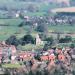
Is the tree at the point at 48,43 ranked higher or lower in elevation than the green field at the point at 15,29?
higher

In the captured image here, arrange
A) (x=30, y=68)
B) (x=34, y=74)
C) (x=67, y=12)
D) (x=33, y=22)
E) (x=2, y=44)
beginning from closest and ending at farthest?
(x=34, y=74) → (x=30, y=68) → (x=2, y=44) → (x=33, y=22) → (x=67, y=12)

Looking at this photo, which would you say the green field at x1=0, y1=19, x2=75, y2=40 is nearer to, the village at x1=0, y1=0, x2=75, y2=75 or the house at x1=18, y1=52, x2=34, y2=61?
the village at x1=0, y1=0, x2=75, y2=75

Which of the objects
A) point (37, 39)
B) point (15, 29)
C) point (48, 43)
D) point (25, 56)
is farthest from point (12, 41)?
point (15, 29)

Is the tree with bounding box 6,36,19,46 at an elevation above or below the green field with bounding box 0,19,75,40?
above

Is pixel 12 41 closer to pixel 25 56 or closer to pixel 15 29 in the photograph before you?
pixel 25 56

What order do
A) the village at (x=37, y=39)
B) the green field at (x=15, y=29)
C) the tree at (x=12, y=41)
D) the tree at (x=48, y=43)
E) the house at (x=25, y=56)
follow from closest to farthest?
the village at (x=37, y=39) < the house at (x=25, y=56) < the tree at (x=48, y=43) < the tree at (x=12, y=41) < the green field at (x=15, y=29)

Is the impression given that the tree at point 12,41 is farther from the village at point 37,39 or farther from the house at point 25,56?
the house at point 25,56

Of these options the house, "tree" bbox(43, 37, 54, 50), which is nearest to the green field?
"tree" bbox(43, 37, 54, 50)

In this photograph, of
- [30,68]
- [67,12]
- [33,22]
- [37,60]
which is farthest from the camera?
[67,12]

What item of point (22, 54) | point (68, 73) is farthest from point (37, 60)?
point (68, 73)

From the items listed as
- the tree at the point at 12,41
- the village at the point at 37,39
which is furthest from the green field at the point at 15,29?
the tree at the point at 12,41

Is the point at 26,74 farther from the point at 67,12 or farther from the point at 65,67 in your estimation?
the point at 67,12
